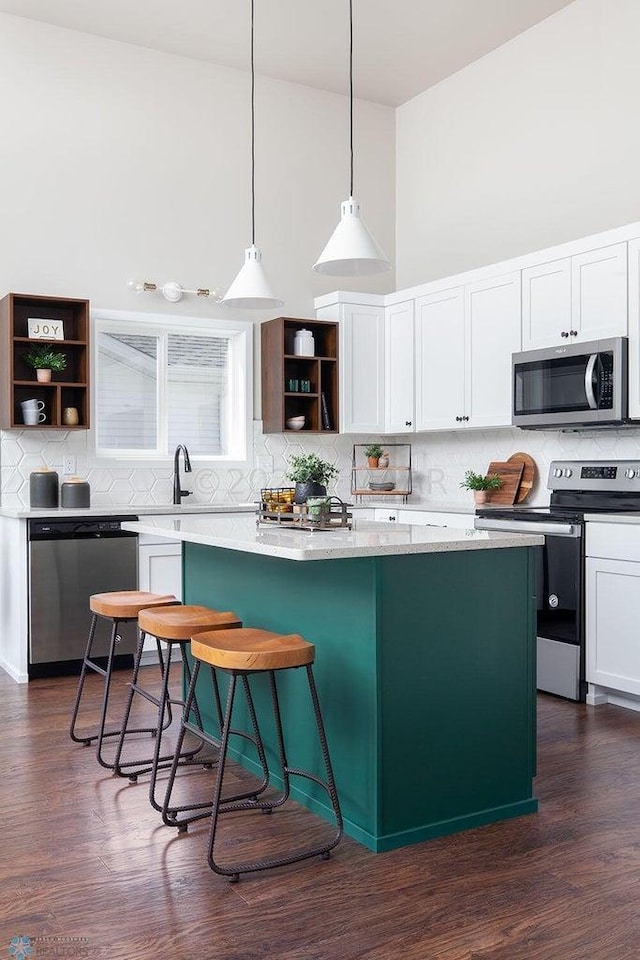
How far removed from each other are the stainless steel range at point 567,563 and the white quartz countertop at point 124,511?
1.78m

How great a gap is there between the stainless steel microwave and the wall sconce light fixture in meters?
2.19

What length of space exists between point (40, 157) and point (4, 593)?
105 inches

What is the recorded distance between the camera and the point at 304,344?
6109 millimetres

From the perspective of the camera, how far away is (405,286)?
6.83 metres

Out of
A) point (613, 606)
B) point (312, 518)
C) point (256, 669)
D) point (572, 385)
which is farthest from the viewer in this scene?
point (572, 385)

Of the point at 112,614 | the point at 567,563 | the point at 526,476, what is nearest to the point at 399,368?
the point at 526,476

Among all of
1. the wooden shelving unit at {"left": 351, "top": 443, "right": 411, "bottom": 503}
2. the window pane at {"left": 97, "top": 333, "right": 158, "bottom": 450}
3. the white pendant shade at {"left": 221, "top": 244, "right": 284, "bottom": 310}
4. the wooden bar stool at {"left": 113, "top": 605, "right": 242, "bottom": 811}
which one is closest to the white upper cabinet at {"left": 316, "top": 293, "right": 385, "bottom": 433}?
the wooden shelving unit at {"left": 351, "top": 443, "right": 411, "bottom": 503}

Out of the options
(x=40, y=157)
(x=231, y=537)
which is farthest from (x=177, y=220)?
(x=231, y=537)

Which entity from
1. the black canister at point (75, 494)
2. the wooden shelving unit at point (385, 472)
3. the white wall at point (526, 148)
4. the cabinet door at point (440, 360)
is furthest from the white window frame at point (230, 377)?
the white wall at point (526, 148)

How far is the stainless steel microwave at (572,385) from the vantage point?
442cm

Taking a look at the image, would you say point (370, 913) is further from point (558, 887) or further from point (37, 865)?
point (37, 865)

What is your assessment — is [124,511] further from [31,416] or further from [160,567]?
[31,416]

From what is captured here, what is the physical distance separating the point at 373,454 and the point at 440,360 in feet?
3.44

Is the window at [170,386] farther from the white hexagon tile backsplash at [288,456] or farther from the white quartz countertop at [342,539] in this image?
the white quartz countertop at [342,539]
